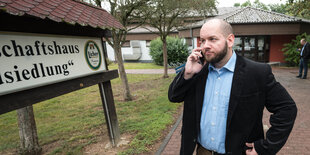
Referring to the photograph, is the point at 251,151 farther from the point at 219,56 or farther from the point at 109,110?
the point at 109,110

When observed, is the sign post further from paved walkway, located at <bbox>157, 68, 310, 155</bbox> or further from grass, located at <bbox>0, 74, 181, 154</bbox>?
paved walkway, located at <bbox>157, 68, 310, 155</bbox>

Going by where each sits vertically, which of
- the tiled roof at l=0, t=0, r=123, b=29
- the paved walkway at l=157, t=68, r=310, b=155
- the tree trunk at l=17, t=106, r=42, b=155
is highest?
the tiled roof at l=0, t=0, r=123, b=29

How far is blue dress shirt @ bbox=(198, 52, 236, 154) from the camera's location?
160 centimetres

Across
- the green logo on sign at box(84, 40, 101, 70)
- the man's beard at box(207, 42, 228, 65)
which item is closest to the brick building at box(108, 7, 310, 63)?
the green logo on sign at box(84, 40, 101, 70)

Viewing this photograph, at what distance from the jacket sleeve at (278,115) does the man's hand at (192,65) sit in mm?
605

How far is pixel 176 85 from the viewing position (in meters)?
1.73

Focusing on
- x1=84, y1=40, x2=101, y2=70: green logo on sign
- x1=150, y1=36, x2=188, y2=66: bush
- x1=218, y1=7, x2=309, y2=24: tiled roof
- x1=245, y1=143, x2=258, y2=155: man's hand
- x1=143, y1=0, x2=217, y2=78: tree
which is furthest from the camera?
x1=150, y1=36, x2=188, y2=66: bush

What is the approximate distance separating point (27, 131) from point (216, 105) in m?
3.98

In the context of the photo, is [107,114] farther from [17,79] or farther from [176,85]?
[176,85]

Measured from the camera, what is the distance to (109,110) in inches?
148

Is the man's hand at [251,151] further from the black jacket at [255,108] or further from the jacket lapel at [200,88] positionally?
the jacket lapel at [200,88]

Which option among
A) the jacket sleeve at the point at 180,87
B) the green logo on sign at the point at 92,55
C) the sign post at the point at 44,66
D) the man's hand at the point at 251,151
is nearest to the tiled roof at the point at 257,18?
the green logo on sign at the point at 92,55

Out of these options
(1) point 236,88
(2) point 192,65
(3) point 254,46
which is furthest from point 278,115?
(3) point 254,46

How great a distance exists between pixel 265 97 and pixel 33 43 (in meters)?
2.62
